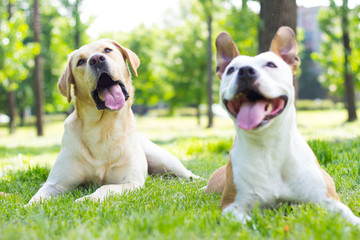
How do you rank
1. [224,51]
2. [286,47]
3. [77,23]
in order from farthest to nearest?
[77,23], [224,51], [286,47]

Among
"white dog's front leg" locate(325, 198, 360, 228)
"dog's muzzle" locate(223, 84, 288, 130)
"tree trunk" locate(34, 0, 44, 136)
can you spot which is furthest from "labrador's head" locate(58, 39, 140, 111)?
"tree trunk" locate(34, 0, 44, 136)

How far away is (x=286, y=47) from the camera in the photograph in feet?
9.93

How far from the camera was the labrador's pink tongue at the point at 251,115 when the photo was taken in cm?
245

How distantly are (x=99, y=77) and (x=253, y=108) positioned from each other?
1.87 m

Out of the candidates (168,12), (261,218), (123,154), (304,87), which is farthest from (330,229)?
(304,87)

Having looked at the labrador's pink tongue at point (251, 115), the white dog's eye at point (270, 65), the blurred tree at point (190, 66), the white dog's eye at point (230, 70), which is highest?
the white dog's eye at point (270, 65)

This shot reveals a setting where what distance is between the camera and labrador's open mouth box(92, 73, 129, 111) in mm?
3824

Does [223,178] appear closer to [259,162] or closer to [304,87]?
[259,162]

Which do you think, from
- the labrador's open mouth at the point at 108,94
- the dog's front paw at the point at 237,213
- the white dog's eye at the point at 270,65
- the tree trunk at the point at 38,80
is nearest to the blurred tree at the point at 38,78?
the tree trunk at the point at 38,80

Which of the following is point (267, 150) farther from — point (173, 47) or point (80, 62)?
point (173, 47)

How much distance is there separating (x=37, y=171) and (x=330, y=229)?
13.4 feet

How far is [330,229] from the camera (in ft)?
7.02

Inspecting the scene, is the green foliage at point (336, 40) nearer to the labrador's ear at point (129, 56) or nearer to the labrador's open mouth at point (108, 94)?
the labrador's ear at point (129, 56)

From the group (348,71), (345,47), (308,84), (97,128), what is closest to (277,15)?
(97,128)
